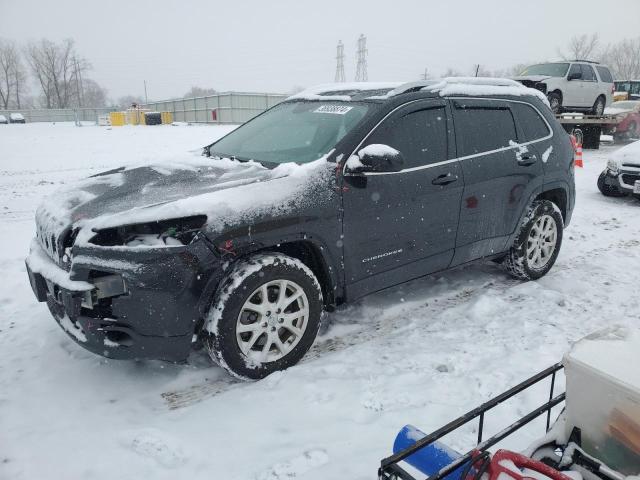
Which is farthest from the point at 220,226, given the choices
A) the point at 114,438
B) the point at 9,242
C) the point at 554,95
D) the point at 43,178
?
the point at 554,95

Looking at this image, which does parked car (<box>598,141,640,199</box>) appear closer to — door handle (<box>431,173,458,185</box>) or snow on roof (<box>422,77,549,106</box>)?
snow on roof (<box>422,77,549,106</box>)

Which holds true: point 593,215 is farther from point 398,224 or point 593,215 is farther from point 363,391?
point 363,391

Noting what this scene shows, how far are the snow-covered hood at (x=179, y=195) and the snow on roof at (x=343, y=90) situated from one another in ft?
3.25

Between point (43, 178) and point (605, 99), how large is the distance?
1751 centimetres

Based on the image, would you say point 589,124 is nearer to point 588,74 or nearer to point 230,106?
point 588,74

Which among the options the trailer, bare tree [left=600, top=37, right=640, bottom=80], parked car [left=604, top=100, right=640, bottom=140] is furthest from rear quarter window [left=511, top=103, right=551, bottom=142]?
bare tree [left=600, top=37, right=640, bottom=80]

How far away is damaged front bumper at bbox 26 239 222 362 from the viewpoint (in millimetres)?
2627

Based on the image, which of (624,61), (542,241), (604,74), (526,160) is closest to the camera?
(526,160)

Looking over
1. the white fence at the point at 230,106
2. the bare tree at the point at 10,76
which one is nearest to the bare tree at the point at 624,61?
the white fence at the point at 230,106

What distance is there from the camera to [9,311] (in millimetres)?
4047

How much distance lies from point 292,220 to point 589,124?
630 inches

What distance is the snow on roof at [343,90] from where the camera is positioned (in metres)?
3.96

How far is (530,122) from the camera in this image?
183 inches

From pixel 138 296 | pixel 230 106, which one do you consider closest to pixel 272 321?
pixel 138 296
